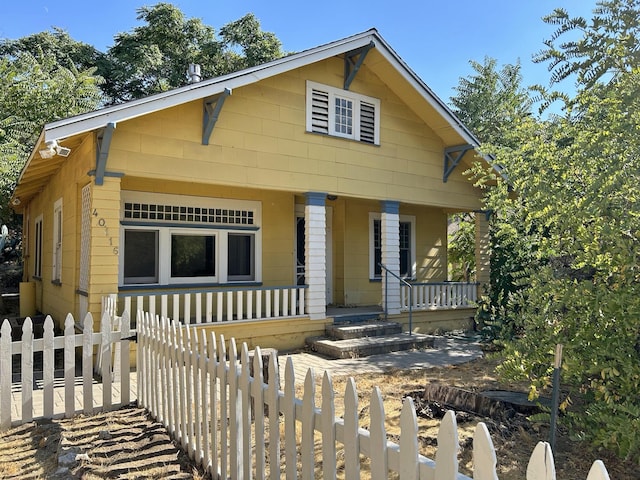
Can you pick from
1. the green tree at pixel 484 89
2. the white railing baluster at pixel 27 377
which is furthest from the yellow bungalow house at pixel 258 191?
the green tree at pixel 484 89

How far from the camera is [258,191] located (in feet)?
35.5

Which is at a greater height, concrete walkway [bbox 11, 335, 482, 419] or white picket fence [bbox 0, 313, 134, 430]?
white picket fence [bbox 0, 313, 134, 430]

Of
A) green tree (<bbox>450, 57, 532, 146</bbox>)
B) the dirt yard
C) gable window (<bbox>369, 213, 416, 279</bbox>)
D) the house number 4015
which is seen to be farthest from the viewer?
green tree (<bbox>450, 57, 532, 146</bbox>)

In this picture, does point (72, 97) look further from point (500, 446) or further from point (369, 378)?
point (500, 446)

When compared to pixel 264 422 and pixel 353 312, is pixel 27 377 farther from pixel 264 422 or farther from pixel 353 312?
pixel 353 312

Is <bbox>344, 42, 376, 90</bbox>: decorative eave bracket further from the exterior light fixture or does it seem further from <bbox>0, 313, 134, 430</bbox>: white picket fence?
<bbox>0, 313, 134, 430</bbox>: white picket fence

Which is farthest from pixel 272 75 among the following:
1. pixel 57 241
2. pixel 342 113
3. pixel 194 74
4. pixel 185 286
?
pixel 57 241

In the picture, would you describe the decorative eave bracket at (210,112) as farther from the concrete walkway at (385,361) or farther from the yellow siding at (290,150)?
the concrete walkway at (385,361)

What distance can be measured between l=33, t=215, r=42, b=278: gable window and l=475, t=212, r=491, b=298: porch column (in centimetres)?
1300

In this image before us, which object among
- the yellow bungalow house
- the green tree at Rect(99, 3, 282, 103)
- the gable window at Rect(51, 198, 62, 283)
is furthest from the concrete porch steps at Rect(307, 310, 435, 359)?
the green tree at Rect(99, 3, 282, 103)

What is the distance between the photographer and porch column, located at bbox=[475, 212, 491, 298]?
13170 mm

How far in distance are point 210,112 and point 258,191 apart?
8.95 ft

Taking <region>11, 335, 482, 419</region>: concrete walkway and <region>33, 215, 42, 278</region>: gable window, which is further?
<region>33, 215, 42, 278</region>: gable window

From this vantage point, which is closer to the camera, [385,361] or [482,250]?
[385,361]
